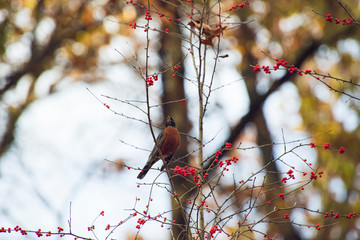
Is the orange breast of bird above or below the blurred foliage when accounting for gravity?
below

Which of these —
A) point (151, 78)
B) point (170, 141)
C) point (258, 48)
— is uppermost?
point (258, 48)

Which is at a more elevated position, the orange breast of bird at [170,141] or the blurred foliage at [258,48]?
the blurred foliage at [258,48]

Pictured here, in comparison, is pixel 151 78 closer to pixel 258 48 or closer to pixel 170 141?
pixel 170 141

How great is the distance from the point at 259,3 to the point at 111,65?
365 cm

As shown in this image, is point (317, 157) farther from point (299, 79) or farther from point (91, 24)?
point (91, 24)

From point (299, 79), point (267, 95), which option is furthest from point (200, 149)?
point (299, 79)

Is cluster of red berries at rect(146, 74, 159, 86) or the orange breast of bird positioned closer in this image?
cluster of red berries at rect(146, 74, 159, 86)

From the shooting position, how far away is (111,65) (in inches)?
382

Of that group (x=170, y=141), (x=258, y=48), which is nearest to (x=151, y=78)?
(x=170, y=141)

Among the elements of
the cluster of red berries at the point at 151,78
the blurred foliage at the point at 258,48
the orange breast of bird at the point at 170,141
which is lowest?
the cluster of red berries at the point at 151,78

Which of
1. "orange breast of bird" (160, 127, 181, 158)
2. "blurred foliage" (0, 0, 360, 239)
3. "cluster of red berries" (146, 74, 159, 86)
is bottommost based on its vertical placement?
"cluster of red berries" (146, 74, 159, 86)

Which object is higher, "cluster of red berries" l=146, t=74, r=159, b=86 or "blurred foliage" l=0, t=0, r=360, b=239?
"blurred foliage" l=0, t=0, r=360, b=239

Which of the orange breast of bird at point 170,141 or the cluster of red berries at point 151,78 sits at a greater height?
the orange breast of bird at point 170,141

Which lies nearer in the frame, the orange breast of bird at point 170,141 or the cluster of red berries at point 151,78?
the cluster of red berries at point 151,78
